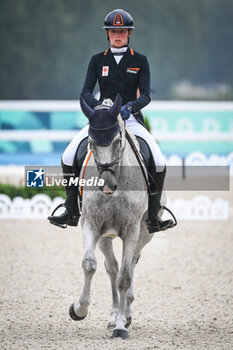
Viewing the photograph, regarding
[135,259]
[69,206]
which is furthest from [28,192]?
[69,206]

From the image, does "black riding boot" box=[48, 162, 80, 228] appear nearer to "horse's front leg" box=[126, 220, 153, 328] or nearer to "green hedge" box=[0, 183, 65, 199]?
"horse's front leg" box=[126, 220, 153, 328]

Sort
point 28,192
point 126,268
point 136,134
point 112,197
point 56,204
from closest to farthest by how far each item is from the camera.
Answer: point 112,197 < point 126,268 < point 136,134 < point 56,204 < point 28,192

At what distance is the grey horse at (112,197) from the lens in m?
4.85

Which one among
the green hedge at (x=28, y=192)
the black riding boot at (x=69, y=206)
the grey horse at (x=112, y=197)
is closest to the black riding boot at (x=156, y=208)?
the grey horse at (x=112, y=197)

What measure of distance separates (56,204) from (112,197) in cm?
618

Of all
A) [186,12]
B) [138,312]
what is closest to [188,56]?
[186,12]

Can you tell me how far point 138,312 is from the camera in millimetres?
6391

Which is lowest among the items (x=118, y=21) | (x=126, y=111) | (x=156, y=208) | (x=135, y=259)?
(x=135, y=259)

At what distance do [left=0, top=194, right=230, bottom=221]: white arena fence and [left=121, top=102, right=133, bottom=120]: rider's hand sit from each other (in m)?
5.91

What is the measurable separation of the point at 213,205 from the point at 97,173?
6818 millimetres

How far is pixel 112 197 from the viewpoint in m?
5.14

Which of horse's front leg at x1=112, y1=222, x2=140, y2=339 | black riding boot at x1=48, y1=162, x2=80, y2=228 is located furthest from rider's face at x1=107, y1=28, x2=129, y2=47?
horse's front leg at x1=112, y1=222, x2=140, y2=339

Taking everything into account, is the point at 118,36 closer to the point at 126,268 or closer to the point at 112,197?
the point at 112,197

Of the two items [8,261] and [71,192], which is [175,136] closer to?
[8,261]
